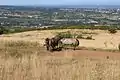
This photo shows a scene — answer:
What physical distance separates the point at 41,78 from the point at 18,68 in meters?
0.87

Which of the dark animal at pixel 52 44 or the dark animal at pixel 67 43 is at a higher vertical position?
the dark animal at pixel 52 44

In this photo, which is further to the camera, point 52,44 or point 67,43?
point 67,43

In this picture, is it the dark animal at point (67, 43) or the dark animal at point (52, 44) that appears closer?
the dark animal at point (52, 44)

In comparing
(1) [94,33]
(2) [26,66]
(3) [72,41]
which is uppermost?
(2) [26,66]

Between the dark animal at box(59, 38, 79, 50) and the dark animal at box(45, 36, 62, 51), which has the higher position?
the dark animal at box(45, 36, 62, 51)

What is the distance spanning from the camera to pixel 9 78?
6.61 m

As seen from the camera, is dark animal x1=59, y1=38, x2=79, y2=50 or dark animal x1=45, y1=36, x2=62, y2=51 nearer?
dark animal x1=45, y1=36, x2=62, y2=51

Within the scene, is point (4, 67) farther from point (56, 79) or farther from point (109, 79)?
point (109, 79)

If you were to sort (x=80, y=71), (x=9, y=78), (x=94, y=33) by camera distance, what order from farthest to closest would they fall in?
(x=94, y=33) → (x=80, y=71) → (x=9, y=78)

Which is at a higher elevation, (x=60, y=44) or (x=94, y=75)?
(x=94, y=75)

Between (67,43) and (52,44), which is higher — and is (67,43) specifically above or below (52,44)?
below

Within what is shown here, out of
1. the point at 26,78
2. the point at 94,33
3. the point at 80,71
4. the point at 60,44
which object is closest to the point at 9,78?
the point at 26,78

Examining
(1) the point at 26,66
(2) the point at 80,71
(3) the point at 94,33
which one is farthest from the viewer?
(3) the point at 94,33

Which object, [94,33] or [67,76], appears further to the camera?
[94,33]
